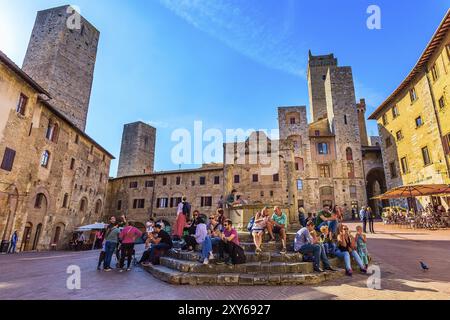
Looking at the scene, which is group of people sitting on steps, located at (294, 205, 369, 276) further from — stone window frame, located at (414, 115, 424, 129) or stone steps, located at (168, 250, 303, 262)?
stone window frame, located at (414, 115, 424, 129)

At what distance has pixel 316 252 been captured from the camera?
6.34 meters

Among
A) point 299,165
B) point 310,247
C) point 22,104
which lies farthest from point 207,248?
point 299,165

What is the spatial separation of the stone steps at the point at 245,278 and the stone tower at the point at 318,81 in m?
41.5

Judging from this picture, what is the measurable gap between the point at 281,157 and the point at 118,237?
18312 millimetres

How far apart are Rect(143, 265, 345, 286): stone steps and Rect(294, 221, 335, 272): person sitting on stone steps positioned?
31 centimetres

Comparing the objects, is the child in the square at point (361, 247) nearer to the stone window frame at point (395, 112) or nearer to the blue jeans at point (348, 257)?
the blue jeans at point (348, 257)

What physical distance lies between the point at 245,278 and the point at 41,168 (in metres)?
18.8

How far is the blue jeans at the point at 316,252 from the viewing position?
6223 mm

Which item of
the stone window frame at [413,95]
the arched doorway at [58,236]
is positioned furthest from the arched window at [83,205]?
the stone window frame at [413,95]

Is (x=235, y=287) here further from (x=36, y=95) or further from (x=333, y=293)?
(x=36, y=95)

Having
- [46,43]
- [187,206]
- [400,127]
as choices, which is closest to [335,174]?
[400,127]

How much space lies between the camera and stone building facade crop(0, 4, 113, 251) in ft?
46.4

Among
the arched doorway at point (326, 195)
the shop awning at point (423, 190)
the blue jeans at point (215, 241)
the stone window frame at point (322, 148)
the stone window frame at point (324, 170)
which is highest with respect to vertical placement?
the stone window frame at point (322, 148)

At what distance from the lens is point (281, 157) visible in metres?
23.6
